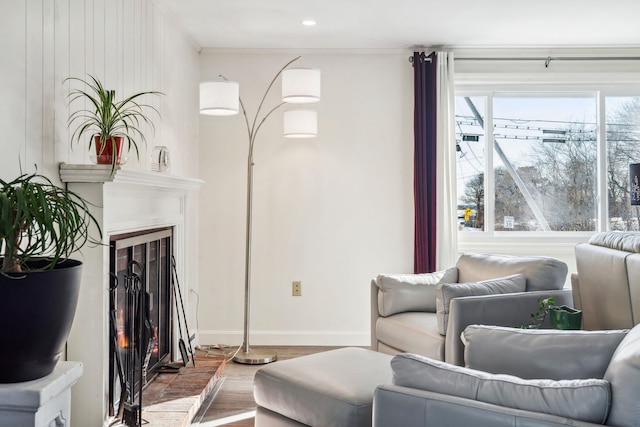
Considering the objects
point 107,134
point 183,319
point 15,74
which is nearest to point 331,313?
point 183,319

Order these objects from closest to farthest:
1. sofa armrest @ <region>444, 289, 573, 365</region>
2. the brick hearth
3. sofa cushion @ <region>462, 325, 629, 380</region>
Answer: sofa cushion @ <region>462, 325, 629, 380</region> → the brick hearth → sofa armrest @ <region>444, 289, 573, 365</region>

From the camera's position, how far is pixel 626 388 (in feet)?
4.48

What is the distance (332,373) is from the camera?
98.6 inches

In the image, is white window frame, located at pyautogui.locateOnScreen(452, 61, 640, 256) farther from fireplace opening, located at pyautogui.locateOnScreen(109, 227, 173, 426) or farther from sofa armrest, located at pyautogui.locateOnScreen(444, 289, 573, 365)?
fireplace opening, located at pyautogui.locateOnScreen(109, 227, 173, 426)

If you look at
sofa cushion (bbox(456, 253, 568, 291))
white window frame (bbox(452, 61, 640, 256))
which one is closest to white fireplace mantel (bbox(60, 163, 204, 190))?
sofa cushion (bbox(456, 253, 568, 291))

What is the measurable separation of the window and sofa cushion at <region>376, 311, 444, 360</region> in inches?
64.6

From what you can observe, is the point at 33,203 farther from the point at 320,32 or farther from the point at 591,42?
the point at 591,42

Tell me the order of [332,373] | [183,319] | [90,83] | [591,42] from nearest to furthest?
[332,373], [90,83], [183,319], [591,42]

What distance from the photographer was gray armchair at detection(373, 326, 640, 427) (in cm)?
139

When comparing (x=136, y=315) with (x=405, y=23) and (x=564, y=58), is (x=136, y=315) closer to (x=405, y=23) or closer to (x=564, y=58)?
(x=405, y=23)

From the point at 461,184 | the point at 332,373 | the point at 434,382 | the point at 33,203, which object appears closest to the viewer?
the point at 33,203

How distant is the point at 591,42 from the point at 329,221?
2.46 metres

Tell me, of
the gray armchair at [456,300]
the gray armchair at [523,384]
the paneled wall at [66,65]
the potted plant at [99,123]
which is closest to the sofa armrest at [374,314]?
the gray armchair at [456,300]

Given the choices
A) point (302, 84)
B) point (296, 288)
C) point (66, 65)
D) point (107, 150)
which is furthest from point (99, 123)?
point (296, 288)
